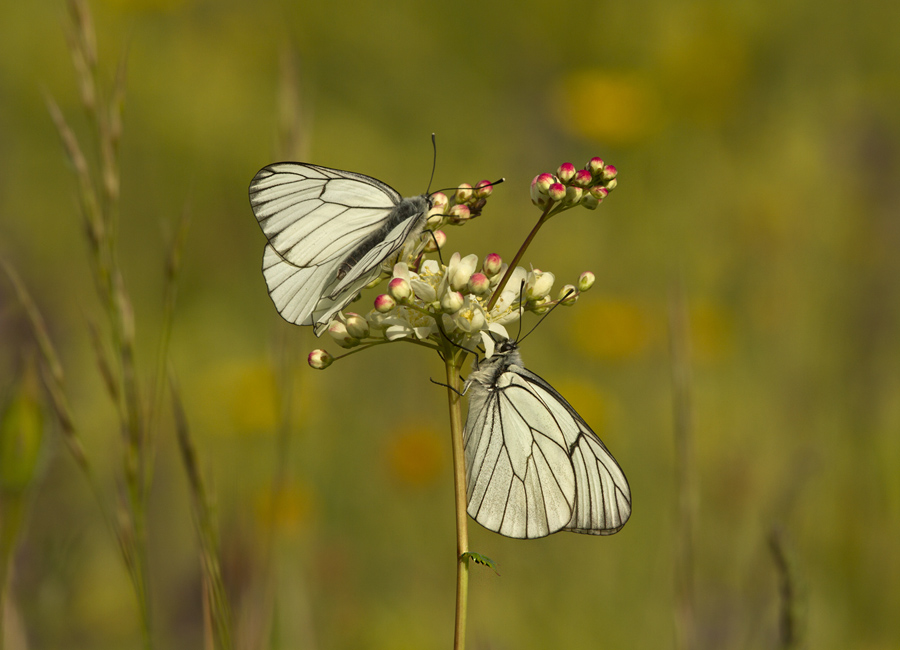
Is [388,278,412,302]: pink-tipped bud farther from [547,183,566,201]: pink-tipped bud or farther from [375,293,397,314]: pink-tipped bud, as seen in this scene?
[547,183,566,201]: pink-tipped bud

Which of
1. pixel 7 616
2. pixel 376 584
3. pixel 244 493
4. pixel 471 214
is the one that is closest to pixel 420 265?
pixel 471 214

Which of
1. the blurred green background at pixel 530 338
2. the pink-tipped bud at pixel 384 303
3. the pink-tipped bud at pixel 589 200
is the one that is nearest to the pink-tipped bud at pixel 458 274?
the pink-tipped bud at pixel 384 303

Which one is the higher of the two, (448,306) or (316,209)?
(316,209)

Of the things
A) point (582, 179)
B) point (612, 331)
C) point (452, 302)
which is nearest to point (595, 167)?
point (582, 179)

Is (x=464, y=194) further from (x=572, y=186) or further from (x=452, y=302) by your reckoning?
(x=452, y=302)

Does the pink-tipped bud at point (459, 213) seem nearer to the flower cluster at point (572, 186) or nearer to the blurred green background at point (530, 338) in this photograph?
the flower cluster at point (572, 186)

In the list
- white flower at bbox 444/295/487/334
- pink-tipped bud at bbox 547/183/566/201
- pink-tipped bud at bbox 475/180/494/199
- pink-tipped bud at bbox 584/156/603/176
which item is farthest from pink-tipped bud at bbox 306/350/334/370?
pink-tipped bud at bbox 584/156/603/176
